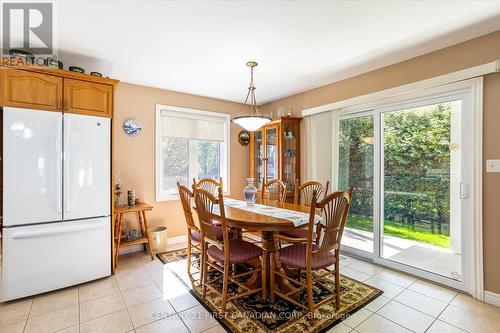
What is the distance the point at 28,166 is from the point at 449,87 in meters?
4.16

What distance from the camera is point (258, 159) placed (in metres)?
4.55

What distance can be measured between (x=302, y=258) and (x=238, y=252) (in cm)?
58

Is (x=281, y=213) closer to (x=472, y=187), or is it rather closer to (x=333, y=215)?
(x=333, y=215)

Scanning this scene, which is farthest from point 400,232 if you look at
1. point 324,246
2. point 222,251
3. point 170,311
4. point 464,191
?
point 170,311

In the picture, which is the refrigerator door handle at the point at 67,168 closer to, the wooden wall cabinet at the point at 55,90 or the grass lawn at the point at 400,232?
the wooden wall cabinet at the point at 55,90

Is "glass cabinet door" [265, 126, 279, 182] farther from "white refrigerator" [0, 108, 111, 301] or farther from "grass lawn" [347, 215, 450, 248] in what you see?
"white refrigerator" [0, 108, 111, 301]

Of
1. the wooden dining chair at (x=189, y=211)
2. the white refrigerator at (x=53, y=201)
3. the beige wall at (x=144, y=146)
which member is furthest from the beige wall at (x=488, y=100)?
the white refrigerator at (x=53, y=201)

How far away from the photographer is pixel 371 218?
3242 mm

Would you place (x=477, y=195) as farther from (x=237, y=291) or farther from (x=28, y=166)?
(x=28, y=166)

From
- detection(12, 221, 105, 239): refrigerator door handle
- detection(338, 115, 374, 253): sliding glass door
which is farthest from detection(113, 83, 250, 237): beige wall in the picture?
detection(338, 115, 374, 253): sliding glass door

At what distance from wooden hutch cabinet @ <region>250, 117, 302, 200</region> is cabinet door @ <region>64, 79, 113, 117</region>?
2387 mm

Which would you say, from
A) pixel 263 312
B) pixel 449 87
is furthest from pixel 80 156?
pixel 449 87

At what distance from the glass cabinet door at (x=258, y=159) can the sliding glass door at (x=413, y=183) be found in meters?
1.53

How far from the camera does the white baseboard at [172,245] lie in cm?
350
